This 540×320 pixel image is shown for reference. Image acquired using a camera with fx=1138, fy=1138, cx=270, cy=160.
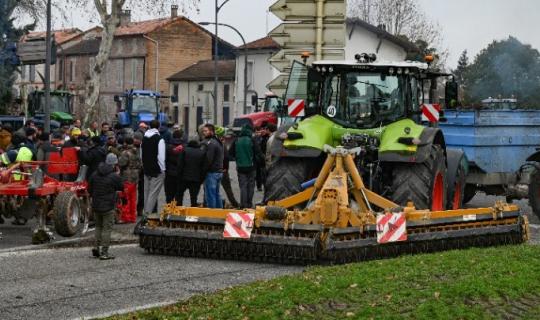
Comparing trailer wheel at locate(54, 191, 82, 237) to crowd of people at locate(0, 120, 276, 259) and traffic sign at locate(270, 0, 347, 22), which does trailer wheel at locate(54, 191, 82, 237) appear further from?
traffic sign at locate(270, 0, 347, 22)

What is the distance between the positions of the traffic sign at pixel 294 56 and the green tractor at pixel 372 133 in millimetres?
3527

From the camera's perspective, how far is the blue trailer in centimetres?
2203

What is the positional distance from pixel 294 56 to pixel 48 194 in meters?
6.31

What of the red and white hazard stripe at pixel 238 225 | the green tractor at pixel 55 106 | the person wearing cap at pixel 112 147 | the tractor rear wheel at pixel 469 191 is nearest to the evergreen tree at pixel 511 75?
the green tractor at pixel 55 106

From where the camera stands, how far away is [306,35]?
21.9 meters

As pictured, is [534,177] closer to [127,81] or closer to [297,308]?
[297,308]

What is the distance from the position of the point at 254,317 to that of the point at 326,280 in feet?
5.97

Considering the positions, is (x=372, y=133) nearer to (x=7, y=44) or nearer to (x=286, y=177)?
(x=286, y=177)

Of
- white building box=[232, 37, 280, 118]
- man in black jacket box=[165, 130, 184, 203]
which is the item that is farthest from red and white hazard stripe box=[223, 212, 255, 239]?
white building box=[232, 37, 280, 118]

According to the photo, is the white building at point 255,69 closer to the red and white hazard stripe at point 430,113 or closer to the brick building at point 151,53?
the brick building at point 151,53

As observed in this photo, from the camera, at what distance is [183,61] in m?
91.7

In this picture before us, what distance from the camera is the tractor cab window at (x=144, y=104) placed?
50.5 metres

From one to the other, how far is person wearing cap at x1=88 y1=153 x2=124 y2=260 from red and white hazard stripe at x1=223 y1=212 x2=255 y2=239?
5.62 ft

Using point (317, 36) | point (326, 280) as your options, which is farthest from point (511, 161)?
point (326, 280)
